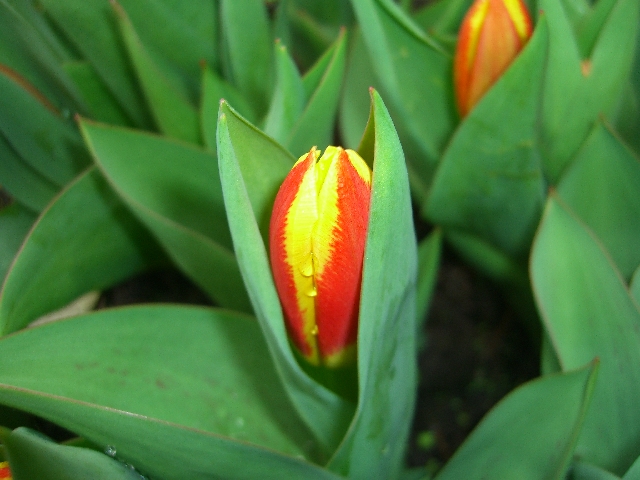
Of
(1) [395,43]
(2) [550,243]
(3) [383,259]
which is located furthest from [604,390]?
(1) [395,43]

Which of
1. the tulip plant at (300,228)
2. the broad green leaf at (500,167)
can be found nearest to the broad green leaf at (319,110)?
the tulip plant at (300,228)

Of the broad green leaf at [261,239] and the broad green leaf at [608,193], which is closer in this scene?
the broad green leaf at [261,239]

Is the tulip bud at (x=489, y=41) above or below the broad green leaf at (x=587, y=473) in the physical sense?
above

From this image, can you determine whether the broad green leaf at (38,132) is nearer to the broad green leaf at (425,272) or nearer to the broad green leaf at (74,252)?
the broad green leaf at (74,252)

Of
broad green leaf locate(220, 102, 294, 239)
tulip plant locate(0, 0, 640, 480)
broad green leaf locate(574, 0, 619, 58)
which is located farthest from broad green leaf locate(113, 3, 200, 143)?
broad green leaf locate(574, 0, 619, 58)

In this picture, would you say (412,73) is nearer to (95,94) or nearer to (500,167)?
(500,167)

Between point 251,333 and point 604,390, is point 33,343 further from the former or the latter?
point 604,390

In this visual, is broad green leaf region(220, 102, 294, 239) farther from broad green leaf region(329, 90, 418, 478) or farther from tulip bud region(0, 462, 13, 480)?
tulip bud region(0, 462, 13, 480)

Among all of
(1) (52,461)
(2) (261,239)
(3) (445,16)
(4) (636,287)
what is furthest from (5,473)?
(3) (445,16)
